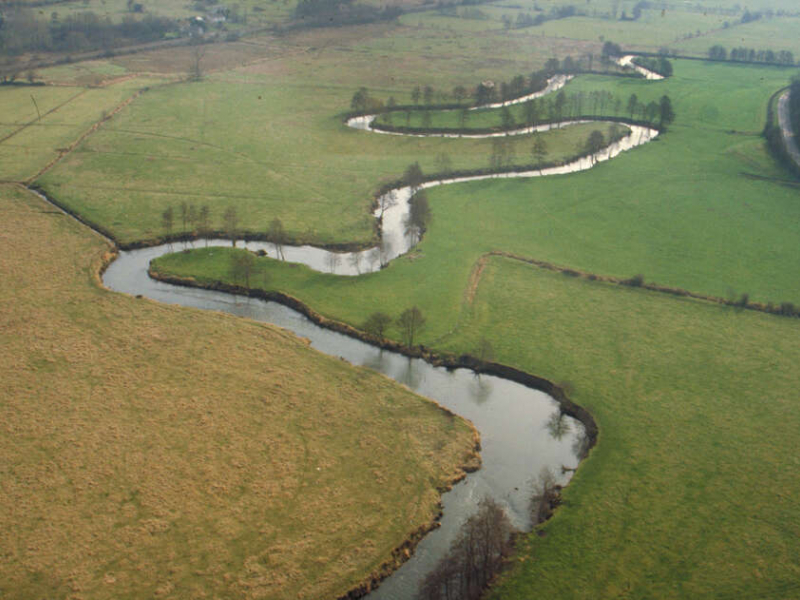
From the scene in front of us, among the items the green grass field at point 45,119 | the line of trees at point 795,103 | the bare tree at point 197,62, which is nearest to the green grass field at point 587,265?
the green grass field at point 45,119

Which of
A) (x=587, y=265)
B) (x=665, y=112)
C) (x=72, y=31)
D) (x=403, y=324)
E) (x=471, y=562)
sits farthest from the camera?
(x=72, y=31)

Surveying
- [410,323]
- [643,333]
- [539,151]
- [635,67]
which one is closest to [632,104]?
[539,151]

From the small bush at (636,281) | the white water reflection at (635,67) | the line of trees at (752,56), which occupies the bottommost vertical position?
the small bush at (636,281)

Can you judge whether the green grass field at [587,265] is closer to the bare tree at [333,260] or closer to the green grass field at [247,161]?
the green grass field at [247,161]

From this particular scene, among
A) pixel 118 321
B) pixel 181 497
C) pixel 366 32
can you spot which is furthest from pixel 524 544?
pixel 366 32

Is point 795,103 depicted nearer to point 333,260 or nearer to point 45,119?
point 333,260

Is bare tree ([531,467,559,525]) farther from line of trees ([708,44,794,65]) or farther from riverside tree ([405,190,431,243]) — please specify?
line of trees ([708,44,794,65])
